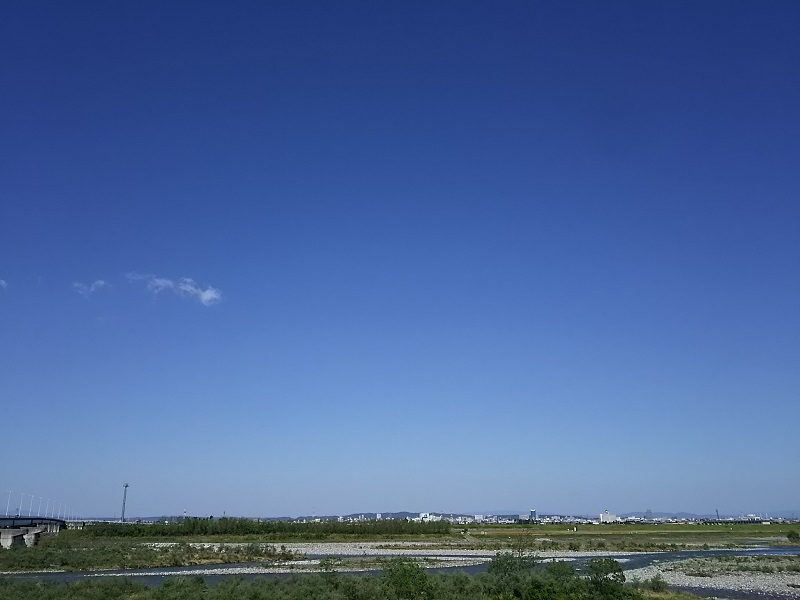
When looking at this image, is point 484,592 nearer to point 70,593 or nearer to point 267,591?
point 267,591

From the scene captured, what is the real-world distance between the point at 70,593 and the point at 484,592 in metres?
21.0

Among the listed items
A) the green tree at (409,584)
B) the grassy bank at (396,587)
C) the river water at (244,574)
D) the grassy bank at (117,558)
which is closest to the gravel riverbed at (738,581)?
the river water at (244,574)

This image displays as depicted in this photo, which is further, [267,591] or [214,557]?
[214,557]

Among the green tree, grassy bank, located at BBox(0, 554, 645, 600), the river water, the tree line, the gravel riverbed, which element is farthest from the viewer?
the tree line

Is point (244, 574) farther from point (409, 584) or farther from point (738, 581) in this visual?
point (738, 581)

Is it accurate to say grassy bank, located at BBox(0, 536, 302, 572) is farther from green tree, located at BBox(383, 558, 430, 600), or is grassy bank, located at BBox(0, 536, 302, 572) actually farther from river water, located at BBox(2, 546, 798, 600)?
green tree, located at BBox(383, 558, 430, 600)

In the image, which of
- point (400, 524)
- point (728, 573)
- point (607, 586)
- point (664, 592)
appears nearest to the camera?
point (607, 586)

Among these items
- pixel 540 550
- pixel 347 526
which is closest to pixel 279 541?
pixel 347 526

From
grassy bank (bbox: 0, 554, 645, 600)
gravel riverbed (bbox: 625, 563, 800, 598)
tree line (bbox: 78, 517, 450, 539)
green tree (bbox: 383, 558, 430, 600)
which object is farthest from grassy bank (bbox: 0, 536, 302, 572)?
tree line (bbox: 78, 517, 450, 539)

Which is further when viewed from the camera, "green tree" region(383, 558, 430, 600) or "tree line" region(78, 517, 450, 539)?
"tree line" region(78, 517, 450, 539)

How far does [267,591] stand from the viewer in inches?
1254

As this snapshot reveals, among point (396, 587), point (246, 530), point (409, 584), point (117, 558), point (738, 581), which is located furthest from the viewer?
point (246, 530)

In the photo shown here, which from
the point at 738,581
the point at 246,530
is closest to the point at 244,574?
the point at 738,581

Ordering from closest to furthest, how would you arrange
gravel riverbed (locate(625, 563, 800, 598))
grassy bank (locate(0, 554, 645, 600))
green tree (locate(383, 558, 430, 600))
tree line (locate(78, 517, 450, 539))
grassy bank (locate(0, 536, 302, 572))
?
grassy bank (locate(0, 554, 645, 600))
green tree (locate(383, 558, 430, 600))
gravel riverbed (locate(625, 563, 800, 598))
grassy bank (locate(0, 536, 302, 572))
tree line (locate(78, 517, 450, 539))
